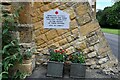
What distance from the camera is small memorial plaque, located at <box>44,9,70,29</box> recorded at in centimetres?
453

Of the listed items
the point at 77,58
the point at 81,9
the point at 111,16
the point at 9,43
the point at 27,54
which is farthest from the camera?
the point at 111,16

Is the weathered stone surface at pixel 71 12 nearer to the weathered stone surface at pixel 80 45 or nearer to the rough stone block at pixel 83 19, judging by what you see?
the rough stone block at pixel 83 19

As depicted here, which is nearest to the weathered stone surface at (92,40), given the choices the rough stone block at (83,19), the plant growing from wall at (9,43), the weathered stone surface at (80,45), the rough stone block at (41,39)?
the weathered stone surface at (80,45)

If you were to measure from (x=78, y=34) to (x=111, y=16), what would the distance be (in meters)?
17.9

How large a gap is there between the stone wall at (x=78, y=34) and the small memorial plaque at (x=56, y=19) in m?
0.07

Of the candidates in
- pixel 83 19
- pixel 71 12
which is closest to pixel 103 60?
pixel 83 19

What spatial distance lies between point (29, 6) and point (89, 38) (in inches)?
50.8

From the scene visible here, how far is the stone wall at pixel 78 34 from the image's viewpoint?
14.8 feet

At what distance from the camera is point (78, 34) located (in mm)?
4535

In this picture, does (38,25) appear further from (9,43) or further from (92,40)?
(92,40)

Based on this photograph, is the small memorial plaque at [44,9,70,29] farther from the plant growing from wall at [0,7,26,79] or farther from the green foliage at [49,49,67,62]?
the plant growing from wall at [0,7,26,79]

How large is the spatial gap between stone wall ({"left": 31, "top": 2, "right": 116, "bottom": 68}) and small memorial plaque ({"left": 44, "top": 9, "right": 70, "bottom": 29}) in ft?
0.23

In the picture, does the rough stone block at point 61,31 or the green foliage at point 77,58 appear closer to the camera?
the green foliage at point 77,58

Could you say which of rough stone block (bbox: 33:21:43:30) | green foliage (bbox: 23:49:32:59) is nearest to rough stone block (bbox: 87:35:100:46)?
rough stone block (bbox: 33:21:43:30)
